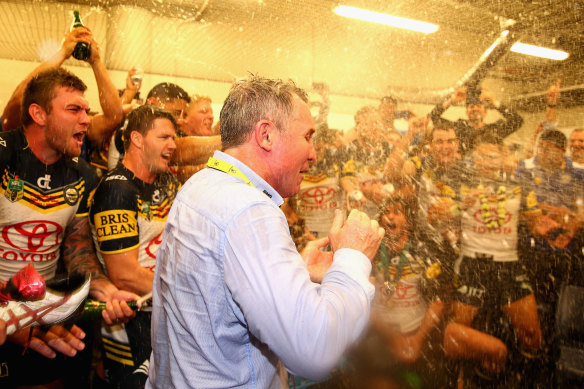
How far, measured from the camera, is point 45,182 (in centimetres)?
217

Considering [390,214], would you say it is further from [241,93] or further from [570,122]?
[570,122]

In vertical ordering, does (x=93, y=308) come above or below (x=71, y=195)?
below

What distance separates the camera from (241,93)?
1144mm

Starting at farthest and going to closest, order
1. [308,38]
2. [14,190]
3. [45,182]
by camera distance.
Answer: [308,38] → [45,182] → [14,190]

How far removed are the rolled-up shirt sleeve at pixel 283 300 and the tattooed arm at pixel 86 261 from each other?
4.86 feet

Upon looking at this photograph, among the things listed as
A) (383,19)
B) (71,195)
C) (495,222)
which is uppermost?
(383,19)

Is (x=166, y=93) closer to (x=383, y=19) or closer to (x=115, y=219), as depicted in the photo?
(x=115, y=219)

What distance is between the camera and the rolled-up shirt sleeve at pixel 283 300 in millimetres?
799

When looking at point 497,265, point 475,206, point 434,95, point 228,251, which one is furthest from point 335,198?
point 434,95

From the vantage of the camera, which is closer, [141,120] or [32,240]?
[32,240]

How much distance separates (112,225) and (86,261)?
17.1 inches

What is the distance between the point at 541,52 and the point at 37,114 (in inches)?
298

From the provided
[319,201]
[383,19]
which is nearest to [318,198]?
[319,201]

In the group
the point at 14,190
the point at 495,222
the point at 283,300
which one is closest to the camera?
the point at 283,300
